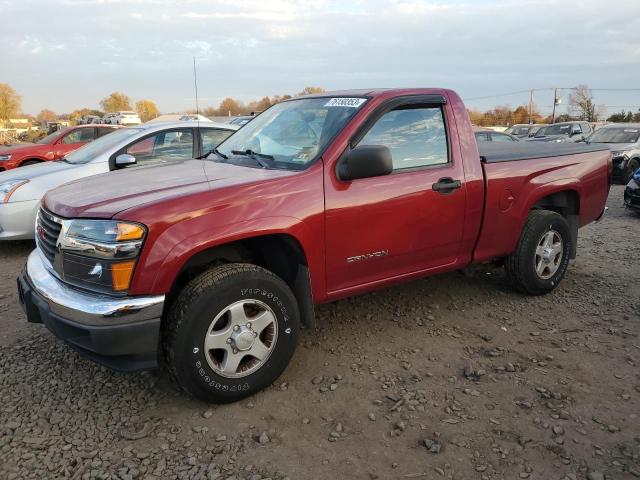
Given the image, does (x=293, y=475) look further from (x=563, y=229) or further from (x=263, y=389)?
(x=563, y=229)

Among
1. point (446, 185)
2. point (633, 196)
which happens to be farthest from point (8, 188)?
point (633, 196)

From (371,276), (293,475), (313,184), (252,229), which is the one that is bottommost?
(293,475)

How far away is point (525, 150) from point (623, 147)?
35.8 ft

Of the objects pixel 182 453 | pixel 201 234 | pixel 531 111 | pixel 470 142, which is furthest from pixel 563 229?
pixel 531 111

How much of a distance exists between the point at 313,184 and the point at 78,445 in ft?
6.33

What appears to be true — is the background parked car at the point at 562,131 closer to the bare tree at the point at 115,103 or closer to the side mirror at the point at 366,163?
the side mirror at the point at 366,163

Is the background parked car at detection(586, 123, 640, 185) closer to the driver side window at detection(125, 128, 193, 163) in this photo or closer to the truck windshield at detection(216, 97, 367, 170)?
the driver side window at detection(125, 128, 193, 163)

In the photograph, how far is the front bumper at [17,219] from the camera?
577 centimetres

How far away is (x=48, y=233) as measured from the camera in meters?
3.12

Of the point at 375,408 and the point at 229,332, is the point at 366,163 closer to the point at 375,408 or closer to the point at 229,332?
the point at 229,332

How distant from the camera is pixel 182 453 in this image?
104 inches

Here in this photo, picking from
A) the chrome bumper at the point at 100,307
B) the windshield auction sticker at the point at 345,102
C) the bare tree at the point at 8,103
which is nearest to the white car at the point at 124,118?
the bare tree at the point at 8,103

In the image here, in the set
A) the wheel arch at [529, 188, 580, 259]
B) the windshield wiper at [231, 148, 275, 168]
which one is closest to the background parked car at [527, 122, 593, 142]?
the wheel arch at [529, 188, 580, 259]

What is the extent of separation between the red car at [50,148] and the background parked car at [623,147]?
1198 centimetres
